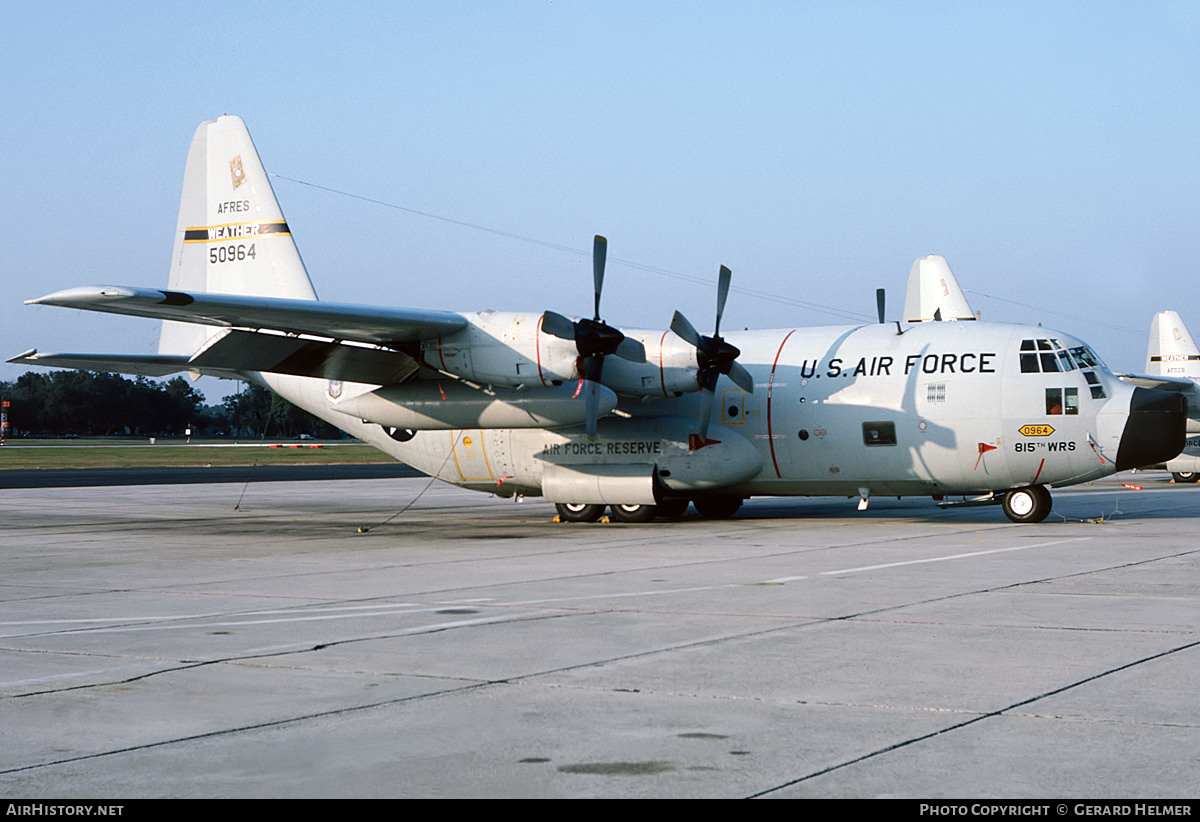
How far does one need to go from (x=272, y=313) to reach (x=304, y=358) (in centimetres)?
319

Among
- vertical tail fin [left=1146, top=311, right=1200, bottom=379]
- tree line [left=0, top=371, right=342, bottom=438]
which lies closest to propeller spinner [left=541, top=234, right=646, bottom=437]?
vertical tail fin [left=1146, top=311, right=1200, bottom=379]

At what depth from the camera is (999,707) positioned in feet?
21.3

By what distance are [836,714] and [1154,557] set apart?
421 inches

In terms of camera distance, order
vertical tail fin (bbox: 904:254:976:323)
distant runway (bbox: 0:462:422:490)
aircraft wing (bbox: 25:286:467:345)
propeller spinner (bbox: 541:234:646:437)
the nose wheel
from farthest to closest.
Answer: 1. distant runway (bbox: 0:462:422:490)
2. vertical tail fin (bbox: 904:254:976:323)
3. the nose wheel
4. propeller spinner (bbox: 541:234:646:437)
5. aircraft wing (bbox: 25:286:467:345)

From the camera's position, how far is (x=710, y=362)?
20969 millimetres

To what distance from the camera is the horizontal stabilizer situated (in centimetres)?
2030

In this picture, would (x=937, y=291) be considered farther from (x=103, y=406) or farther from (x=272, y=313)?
(x=103, y=406)

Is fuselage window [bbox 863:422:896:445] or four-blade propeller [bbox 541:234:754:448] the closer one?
four-blade propeller [bbox 541:234:754:448]

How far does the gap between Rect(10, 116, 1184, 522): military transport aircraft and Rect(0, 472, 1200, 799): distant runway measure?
3.74 meters

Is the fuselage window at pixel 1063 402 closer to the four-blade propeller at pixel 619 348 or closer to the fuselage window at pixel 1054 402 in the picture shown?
the fuselage window at pixel 1054 402

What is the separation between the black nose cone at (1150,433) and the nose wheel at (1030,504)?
1.67 metres

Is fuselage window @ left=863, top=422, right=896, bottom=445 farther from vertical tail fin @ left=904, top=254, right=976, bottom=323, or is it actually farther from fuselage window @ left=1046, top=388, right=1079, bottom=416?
vertical tail fin @ left=904, top=254, right=976, bottom=323

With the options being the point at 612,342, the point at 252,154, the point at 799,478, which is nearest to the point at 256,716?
the point at 612,342

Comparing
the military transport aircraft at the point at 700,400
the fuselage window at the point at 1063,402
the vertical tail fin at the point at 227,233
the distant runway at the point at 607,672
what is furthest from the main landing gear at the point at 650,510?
the vertical tail fin at the point at 227,233
